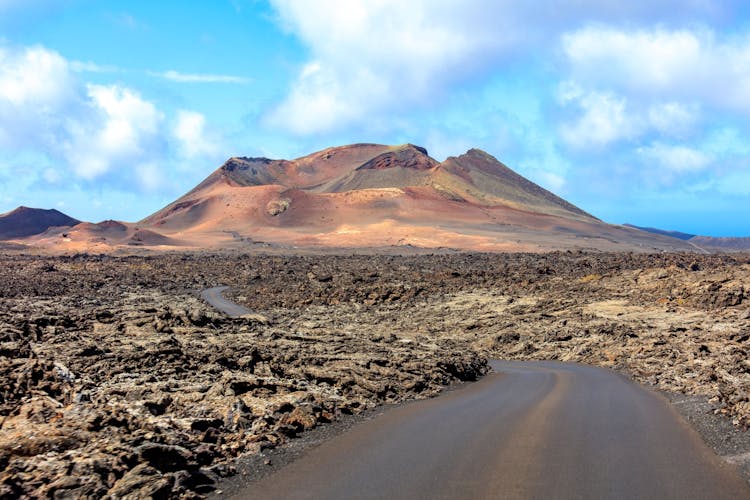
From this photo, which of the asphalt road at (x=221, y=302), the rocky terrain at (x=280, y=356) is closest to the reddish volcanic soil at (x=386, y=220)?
the asphalt road at (x=221, y=302)

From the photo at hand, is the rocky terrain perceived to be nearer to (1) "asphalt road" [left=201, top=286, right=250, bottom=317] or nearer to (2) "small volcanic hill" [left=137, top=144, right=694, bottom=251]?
(1) "asphalt road" [left=201, top=286, right=250, bottom=317]

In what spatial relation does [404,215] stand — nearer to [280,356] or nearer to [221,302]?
[221,302]

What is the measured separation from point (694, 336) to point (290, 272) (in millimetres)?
45500

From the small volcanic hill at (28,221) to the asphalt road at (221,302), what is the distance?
10676cm

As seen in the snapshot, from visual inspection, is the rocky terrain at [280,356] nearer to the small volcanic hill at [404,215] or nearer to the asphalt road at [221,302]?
the asphalt road at [221,302]

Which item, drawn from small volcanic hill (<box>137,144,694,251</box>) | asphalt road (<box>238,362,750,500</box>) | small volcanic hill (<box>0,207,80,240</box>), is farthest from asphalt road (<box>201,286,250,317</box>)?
small volcanic hill (<box>0,207,80,240</box>)

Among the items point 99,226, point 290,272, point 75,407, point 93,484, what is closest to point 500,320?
point 75,407

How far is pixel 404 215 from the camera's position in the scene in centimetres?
13575

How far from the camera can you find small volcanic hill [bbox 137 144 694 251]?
11606cm

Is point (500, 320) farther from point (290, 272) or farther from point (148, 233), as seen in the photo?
point (148, 233)

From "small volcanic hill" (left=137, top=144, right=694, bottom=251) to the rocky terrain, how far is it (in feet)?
210

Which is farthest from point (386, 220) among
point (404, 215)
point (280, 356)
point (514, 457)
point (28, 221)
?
point (514, 457)

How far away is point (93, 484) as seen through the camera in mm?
7449

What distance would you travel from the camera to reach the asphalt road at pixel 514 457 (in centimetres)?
818
